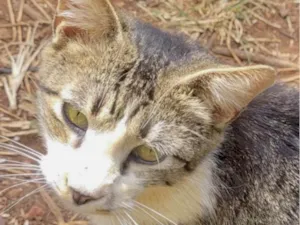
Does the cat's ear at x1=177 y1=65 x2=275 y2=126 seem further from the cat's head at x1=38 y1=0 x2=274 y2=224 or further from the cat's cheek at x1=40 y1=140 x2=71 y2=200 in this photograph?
the cat's cheek at x1=40 y1=140 x2=71 y2=200

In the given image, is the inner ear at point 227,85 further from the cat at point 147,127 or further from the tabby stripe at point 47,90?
the tabby stripe at point 47,90

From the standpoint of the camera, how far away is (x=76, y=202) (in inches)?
79.9

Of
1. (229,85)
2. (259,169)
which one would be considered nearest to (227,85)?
(229,85)

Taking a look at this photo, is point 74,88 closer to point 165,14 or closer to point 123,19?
point 123,19

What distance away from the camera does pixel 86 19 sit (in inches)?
83.2

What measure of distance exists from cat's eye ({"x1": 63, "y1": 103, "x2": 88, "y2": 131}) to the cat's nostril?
22 cm

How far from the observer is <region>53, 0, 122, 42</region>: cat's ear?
2.04 metres

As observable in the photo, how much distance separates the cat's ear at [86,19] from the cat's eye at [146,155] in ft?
1.30

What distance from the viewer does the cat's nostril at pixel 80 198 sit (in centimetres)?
198

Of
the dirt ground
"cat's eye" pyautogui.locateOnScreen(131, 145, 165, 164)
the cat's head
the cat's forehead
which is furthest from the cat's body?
the dirt ground

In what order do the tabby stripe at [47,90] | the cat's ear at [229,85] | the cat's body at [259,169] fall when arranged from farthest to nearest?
the cat's body at [259,169], the tabby stripe at [47,90], the cat's ear at [229,85]

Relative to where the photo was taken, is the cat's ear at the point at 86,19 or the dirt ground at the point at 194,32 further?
the dirt ground at the point at 194,32

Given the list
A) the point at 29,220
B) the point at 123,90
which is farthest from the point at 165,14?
the point at 123,90

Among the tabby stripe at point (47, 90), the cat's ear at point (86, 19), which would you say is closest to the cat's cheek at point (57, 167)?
the tabby stripe at point (47, 90)
